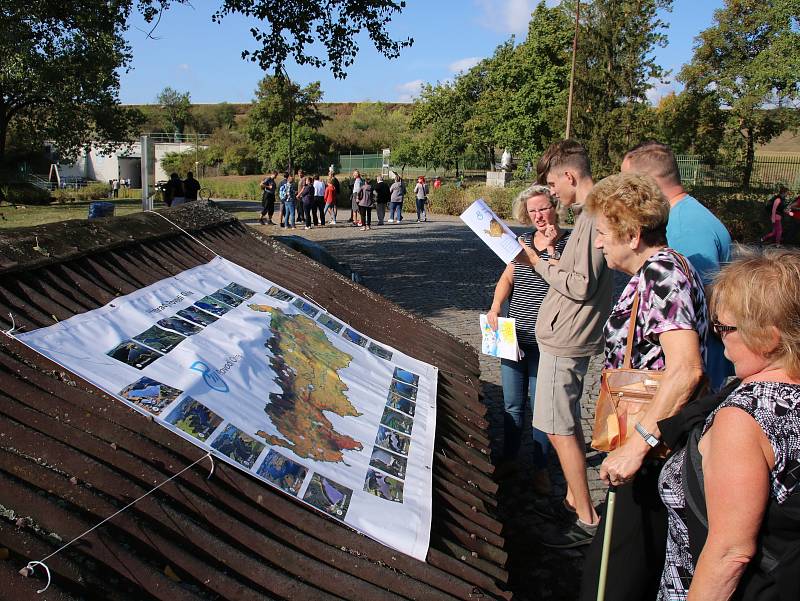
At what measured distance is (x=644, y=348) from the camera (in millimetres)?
2576

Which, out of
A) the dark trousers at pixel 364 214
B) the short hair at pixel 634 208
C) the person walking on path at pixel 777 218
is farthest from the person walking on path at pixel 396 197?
the short hair at pixel 634 208

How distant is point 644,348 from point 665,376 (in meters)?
0.20

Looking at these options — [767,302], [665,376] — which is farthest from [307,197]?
[767,302]

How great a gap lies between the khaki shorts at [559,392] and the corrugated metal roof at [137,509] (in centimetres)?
74

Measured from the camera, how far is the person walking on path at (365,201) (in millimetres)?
22594

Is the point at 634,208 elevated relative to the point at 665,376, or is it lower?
elevated

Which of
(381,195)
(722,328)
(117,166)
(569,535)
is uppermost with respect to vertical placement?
(117,166)

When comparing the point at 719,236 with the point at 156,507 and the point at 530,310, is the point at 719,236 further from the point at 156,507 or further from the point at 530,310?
the point at 156,507

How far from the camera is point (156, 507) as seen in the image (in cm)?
192

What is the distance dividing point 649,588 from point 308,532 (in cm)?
132

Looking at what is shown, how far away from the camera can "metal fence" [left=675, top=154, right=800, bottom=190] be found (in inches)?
1133

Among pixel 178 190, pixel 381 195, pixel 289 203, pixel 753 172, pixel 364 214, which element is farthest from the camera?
pixel 753 172

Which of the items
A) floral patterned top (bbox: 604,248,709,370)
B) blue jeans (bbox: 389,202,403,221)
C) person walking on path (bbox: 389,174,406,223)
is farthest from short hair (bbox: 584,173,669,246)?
blue jeans (bbox: 389,202,403,221)

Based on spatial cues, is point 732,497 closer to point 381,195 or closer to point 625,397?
point 625,397
